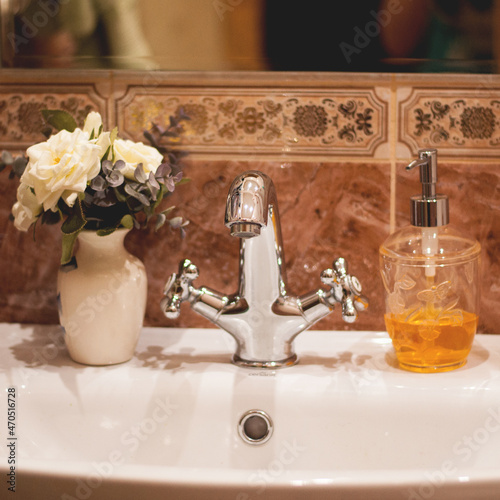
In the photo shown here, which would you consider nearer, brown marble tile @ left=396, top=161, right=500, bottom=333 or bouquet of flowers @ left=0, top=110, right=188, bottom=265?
bouquet of flowers @ left=0, top=110, right=188, bottom=265

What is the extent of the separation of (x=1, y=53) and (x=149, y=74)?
7.2 inches

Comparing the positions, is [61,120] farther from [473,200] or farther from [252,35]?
[473,200]

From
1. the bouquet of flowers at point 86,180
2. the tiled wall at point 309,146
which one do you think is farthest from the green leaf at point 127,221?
the tiled wall at point 309,146

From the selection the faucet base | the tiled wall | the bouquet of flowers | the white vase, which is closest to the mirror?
the tiled wall

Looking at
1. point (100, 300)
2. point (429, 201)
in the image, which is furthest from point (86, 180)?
point (429, 201)

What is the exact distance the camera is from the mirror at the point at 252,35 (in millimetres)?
718

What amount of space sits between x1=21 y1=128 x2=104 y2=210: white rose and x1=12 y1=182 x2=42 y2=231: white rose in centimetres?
2

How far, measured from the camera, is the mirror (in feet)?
2.35

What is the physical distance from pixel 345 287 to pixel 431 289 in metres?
0.09

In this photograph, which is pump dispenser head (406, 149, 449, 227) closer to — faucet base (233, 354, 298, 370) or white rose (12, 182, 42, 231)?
faucet base (233, 354, 298, 370)

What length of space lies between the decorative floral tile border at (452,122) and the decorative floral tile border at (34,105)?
369mm

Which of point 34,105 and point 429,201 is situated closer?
point 429,201

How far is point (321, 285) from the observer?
78 cm

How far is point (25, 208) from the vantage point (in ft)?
2.14
